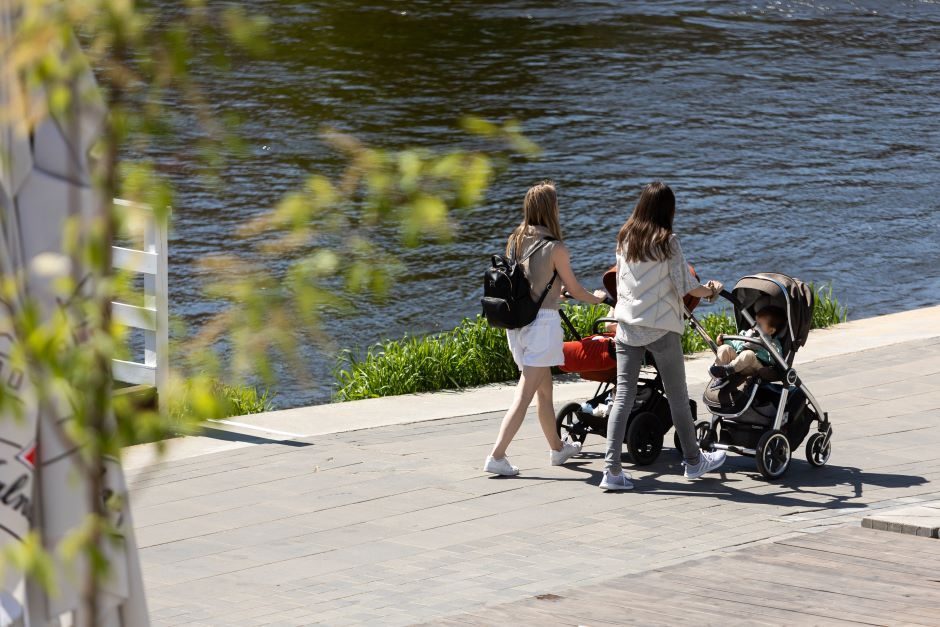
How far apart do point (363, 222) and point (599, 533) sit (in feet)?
15.6

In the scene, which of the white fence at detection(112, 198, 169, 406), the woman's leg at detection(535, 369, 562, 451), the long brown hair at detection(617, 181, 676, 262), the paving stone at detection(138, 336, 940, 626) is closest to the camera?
the paving stone at detection(138, 336, 940, 626)

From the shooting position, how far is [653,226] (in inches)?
320

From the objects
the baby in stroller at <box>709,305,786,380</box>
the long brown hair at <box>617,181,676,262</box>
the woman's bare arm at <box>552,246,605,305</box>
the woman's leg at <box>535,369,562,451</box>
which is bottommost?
the woman's leg at <box>535,369,562,451</box>

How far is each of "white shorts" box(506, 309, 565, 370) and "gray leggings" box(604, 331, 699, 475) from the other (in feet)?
1.17

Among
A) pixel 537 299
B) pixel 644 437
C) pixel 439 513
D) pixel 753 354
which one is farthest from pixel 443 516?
pixel 753 354

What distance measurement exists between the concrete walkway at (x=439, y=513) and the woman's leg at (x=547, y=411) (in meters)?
0.18

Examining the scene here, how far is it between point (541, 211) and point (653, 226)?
0.63 metres

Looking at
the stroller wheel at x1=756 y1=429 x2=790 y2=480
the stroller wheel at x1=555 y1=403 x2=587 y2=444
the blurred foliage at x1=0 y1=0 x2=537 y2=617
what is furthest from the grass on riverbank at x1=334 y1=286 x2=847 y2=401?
the blurred foliage at x1=0 y1=0 x2=537 y2=617

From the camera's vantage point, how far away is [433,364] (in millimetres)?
11531

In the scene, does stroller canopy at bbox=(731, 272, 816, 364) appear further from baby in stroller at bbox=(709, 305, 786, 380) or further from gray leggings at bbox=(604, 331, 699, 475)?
gray leggings at bbox=(604, 331, 699, 475)

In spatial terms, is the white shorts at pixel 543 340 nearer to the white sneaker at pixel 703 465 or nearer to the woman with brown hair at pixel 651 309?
the woman with brown hair at pixel 651 309

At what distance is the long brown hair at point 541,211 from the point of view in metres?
8.24

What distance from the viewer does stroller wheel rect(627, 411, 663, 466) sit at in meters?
8.69

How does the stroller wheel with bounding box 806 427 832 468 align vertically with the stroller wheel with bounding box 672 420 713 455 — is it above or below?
below
